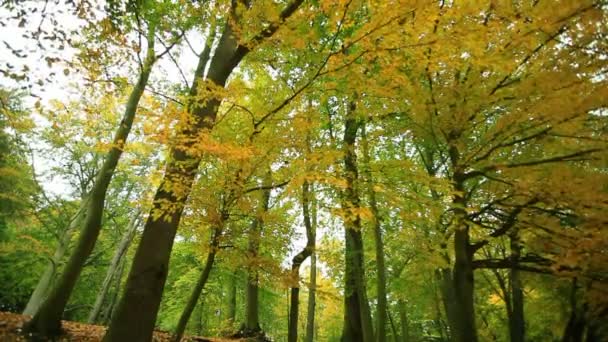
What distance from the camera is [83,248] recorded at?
6031 millimetres

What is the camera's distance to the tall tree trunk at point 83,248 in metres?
5.62

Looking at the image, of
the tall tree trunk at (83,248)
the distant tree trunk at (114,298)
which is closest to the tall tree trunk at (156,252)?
the tall tree trunk at (83,248)

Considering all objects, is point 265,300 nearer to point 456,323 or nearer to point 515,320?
point 515,320

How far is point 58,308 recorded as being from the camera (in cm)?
567

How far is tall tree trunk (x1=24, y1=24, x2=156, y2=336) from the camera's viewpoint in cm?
562

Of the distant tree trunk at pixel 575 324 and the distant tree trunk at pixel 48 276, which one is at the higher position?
the distant tree trunk at pixel 48 276

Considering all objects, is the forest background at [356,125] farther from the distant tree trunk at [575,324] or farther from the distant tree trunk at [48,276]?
the distant tree trunk at [48,276]

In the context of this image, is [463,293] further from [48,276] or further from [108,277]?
[108,277]

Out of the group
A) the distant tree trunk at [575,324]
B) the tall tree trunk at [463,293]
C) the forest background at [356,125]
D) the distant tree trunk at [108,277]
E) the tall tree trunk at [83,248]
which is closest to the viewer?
the forest background at [356,125]

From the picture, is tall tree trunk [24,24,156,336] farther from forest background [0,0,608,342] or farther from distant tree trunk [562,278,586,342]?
distant tree trunk [562,278,586,342]

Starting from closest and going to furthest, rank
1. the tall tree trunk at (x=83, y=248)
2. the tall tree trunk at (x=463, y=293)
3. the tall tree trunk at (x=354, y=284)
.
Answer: the tall tree trunk at (x=83, y=248)
the tall tree trunk at (x=463, y=293)
the tall tree trunk at (x=354, y=284)

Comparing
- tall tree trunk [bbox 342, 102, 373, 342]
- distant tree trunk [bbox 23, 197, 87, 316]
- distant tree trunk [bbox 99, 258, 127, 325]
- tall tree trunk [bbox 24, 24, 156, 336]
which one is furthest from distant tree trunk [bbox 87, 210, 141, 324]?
tall tree trunk [bbox 342, 102, 373, 342]

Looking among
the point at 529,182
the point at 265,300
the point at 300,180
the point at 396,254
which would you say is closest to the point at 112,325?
the point at 300,180

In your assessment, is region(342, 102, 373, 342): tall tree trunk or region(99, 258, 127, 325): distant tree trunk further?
region(99, 258, 127, 325): distant tree trunk
